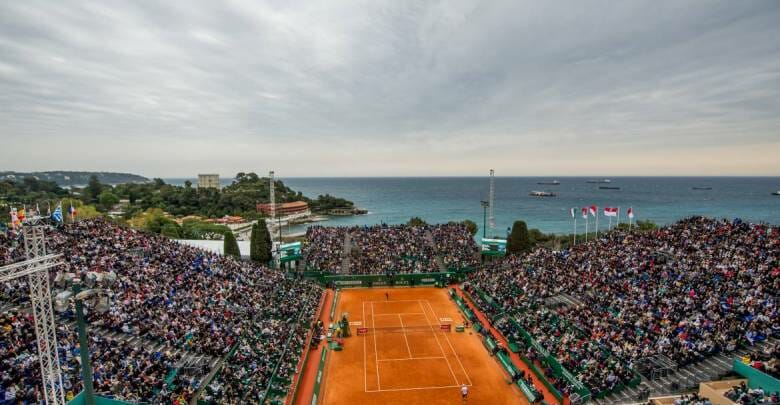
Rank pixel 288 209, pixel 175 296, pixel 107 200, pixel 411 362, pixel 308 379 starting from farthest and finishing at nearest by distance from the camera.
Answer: pixel 288 209, pixel 107 200, pixel 411 362, pixel 175 296, pixel 308 379

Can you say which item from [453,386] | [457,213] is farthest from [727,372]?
[457,213]

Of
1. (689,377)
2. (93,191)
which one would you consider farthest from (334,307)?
(93,191)

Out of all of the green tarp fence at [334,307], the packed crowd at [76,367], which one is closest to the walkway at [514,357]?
the green tarp fence at [334,307]

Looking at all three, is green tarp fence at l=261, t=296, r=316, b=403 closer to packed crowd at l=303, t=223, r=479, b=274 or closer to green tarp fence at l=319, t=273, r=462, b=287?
green tarp fence at l=319, t=273, r=462, b=287

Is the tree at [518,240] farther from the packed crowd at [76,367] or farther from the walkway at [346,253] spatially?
the packed crowd at [76,367]

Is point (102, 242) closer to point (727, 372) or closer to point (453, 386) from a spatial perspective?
point (453, 386)

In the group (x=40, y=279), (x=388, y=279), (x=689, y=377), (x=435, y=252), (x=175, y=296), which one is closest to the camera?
(x=40, y=279)

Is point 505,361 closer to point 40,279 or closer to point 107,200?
point 40,279
